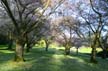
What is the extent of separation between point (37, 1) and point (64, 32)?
4171cm

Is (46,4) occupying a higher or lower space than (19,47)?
higher

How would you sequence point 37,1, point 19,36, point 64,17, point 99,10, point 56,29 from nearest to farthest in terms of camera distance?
point 19,36
point 37,1
point 99,10
point 64,17
point 56,29

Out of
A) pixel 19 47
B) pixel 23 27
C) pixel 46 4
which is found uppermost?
pixel 46 4

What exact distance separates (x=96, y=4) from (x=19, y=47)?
1336 cm

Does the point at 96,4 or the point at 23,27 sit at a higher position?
the point at 96,4

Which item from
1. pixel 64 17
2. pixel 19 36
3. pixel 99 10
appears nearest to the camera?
pixel 19 36

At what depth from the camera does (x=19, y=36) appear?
31.0m

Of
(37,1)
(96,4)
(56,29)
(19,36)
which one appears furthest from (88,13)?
(56,29)

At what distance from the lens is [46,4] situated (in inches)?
1242

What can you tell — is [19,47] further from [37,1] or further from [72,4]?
[72,4]

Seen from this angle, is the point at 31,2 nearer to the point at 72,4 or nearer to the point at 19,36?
the point at 19,36

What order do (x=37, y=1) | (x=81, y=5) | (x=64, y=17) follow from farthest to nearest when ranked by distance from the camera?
(x=64, y=17) → (x=81, y=5) → (x=37, y=1)

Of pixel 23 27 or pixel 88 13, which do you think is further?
Answer: pixel 88 13

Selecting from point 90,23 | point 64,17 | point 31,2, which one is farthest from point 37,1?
point 64,17
